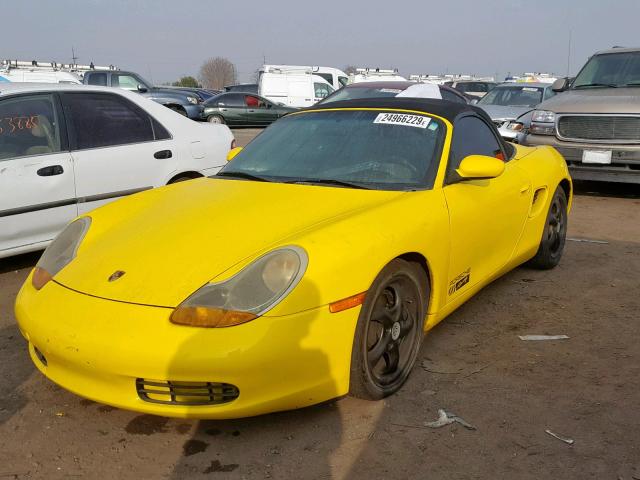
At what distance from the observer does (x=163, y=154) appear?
5363 millimetres

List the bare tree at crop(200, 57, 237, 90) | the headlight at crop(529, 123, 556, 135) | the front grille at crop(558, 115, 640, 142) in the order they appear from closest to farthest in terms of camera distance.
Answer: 1. the front grille at crop(558, 115, 640, 142)
2. the headlight at crop(529, 123, 556, 135)
3. the bare tree at crop(200, 57, 237, 90)

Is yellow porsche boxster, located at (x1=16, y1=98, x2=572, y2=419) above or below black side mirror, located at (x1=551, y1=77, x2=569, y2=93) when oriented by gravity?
below

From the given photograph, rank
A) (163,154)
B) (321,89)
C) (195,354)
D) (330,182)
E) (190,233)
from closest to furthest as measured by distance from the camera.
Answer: (195,354)
(190,233)
(330,182)
(163,154)
(321,89)

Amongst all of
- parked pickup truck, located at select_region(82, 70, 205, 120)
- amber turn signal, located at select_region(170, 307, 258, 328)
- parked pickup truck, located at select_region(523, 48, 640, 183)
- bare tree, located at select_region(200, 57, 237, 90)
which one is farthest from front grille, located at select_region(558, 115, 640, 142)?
bare tree, located at select_region(200, 57, 237, 90)

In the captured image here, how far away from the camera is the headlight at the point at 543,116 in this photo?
25.4ft

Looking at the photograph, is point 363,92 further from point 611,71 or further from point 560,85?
point 611,71

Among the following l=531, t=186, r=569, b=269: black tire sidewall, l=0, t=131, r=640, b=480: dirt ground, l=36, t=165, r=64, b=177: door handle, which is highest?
l=36, t=165, r=64, b=177: door handle

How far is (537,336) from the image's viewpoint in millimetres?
3652

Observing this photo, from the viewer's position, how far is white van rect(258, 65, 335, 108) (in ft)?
69.1

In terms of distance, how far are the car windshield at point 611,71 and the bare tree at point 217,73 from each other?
211ft

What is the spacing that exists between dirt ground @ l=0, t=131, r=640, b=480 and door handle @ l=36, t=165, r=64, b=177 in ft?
4.41

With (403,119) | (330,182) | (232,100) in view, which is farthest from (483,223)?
(232,100)

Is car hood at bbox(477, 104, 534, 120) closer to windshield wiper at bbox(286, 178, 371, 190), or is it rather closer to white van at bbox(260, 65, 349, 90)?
windshield wiper at bbox(286, 178, 371, 190)

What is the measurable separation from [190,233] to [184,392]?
2.47 ft
